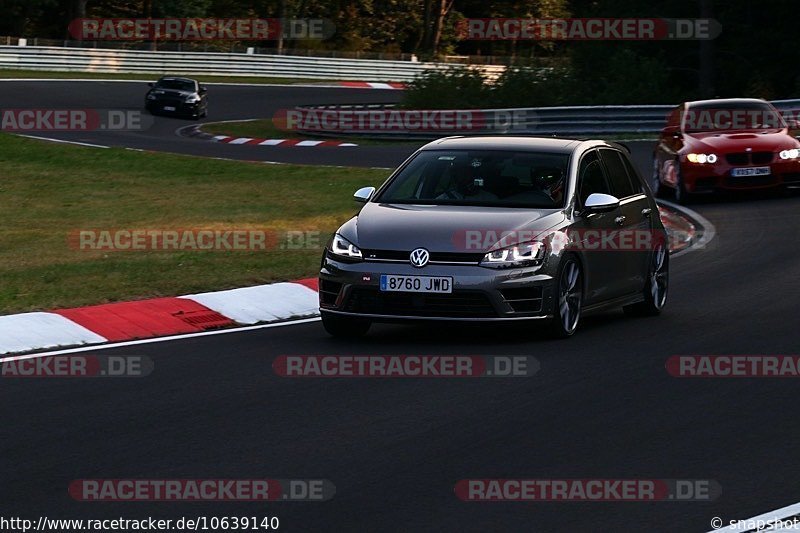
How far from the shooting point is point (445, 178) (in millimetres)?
11734

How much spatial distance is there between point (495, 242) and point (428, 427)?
2.78m

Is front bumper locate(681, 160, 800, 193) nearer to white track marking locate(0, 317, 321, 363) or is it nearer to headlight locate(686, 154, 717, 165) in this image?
headlight locate(686, 154, 717, 165)

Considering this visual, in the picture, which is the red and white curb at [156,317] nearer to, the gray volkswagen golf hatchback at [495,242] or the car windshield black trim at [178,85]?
the gray volkswagen golf hatchback at [495,242]

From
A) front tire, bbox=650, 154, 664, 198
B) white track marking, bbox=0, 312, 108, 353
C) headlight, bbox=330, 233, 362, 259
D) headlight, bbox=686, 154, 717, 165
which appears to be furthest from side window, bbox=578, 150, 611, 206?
front tire, bbox=650, 154, 664, 198

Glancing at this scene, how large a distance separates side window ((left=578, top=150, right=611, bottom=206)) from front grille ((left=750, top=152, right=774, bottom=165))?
10311mm

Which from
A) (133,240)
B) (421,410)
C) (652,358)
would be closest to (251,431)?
(421,410)

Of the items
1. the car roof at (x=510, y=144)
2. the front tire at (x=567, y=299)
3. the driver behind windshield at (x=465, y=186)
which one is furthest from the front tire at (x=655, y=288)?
the driver behind windshield at (x=465, y=186)

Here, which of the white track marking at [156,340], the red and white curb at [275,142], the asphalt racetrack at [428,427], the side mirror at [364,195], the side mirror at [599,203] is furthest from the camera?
the red and white curb at [275,142]

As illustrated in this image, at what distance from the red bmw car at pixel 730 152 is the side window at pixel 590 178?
10.1m

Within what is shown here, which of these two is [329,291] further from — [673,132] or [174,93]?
[174,93]

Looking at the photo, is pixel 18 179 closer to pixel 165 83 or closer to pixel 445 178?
pixel 445 178

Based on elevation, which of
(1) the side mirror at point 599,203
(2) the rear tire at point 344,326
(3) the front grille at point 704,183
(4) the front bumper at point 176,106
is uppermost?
(1) the side mirror at point 599,203

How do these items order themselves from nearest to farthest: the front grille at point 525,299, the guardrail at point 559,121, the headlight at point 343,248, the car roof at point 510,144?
the front grille at point 525,299, the headlight at point 343,248, the car roof at point 510,144, the guardrail at point 559,121

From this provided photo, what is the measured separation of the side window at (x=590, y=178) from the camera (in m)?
11.8
